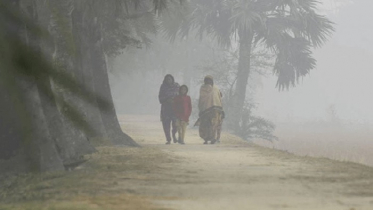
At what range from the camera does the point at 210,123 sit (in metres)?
19.6

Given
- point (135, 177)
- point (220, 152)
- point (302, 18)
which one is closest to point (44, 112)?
point (135, 177)

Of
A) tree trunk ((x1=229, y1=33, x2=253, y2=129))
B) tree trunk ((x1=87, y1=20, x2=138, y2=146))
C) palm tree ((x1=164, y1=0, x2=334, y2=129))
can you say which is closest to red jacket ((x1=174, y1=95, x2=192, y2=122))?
tree trunk ((x1=87, y1=20, x2=138, y2=146))

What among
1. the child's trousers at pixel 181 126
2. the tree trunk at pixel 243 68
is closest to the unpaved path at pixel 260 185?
the child's trousers at pixel 181 126

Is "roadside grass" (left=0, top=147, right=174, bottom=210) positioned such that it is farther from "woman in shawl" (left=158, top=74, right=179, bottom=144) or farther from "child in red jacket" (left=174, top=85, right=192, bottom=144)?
"woman in shawl" (left=158, top=74, right=179, bottom=144)

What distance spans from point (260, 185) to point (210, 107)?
34.3 ft

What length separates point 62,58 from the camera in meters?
13.8

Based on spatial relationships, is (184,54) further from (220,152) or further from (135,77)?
(220,152)

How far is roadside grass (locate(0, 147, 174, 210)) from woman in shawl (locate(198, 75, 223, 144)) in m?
7.41

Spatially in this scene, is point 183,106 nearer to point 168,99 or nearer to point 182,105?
point 182,105

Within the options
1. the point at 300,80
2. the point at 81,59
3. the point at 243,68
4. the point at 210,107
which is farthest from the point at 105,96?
the point at 300,80

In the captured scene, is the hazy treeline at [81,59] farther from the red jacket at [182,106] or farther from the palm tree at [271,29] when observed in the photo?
the red jacket at [182,106]

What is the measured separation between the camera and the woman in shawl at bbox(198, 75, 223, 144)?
63.7 feet

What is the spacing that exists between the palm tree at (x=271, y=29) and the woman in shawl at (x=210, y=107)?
1219 centimetres

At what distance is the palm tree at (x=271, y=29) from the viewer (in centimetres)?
3241
